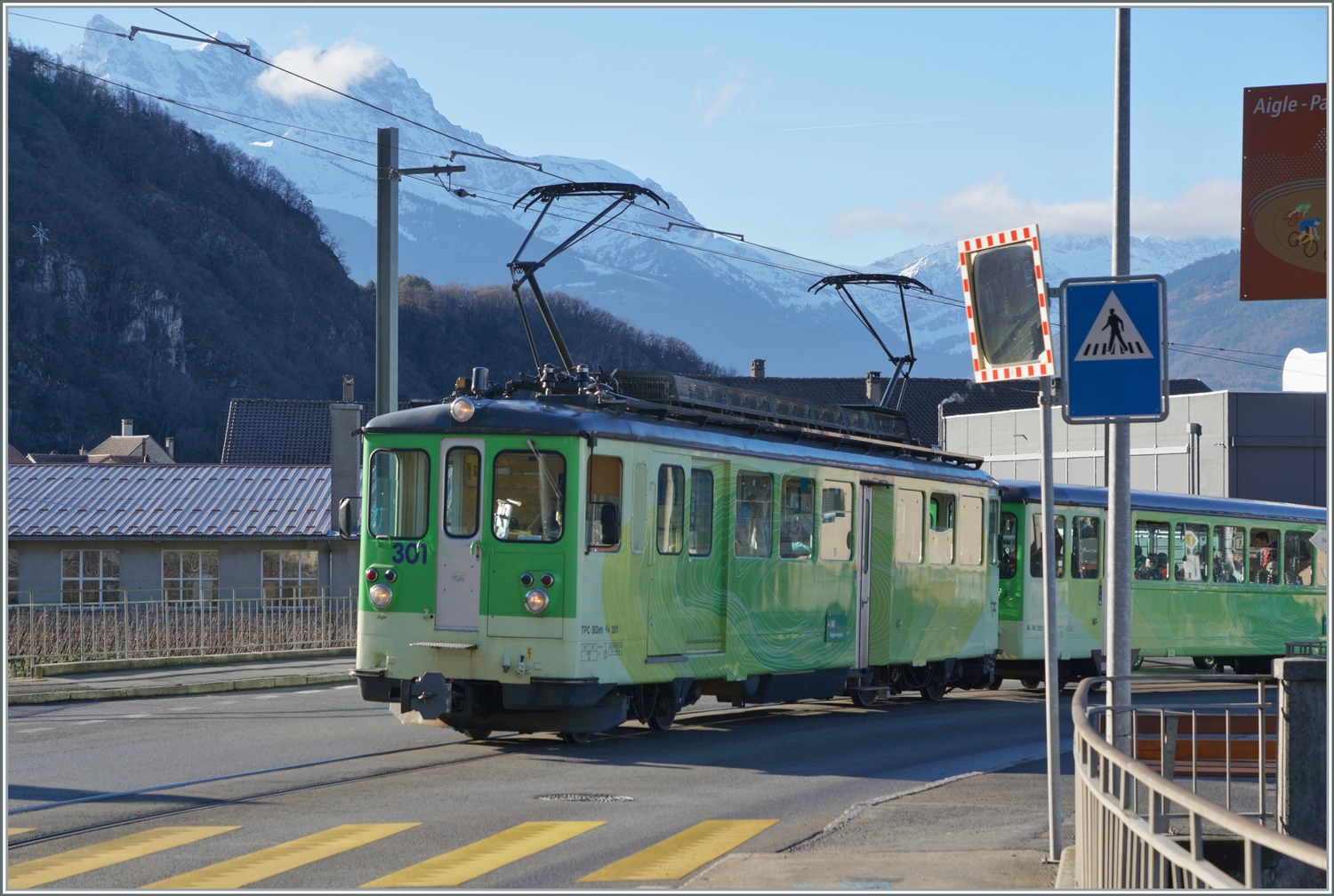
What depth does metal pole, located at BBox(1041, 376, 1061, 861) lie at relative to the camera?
348 inches

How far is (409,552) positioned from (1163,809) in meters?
7.93

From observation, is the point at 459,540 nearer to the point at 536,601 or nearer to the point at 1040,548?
the point at 536,601

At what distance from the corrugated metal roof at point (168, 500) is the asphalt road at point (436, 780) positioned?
1504 centimetres

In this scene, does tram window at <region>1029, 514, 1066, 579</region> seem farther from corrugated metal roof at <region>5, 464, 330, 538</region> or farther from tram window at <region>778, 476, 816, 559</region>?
corrugated metal roof at <region>5, 464, 330, 538</region>

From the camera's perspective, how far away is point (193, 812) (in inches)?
411

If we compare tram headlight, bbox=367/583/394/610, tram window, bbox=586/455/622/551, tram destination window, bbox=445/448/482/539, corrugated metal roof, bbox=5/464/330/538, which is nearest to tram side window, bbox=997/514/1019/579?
tram window, bbox=586/455/622/551

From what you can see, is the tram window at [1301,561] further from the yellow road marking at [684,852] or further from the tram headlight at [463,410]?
the yellow road marking at [684,852]

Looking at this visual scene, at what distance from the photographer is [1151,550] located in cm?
2405

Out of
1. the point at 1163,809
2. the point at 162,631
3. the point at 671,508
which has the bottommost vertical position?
the point at 162,631

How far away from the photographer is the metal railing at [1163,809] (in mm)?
4773

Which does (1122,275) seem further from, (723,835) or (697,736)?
(697,736)

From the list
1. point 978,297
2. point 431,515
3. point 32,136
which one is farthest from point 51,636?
point 32,136

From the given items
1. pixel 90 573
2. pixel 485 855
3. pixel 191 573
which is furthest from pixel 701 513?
pixel 90 573

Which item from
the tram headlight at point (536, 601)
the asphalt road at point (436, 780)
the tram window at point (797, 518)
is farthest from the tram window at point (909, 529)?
the tram headlight at point (536, 601)
